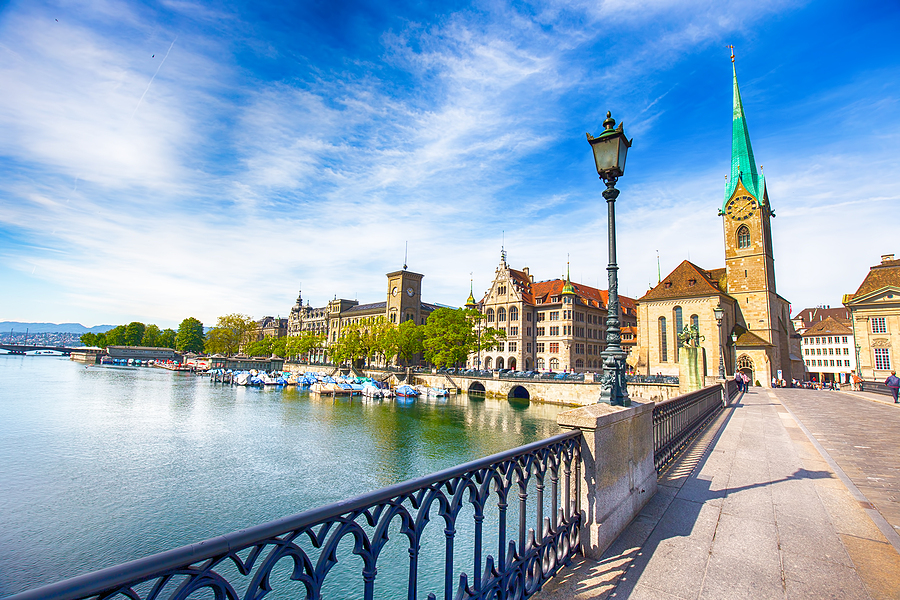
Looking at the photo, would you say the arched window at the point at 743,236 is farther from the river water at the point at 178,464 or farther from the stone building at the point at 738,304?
the river water at the point at 178,464

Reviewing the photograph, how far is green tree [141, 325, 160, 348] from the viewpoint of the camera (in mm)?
153250

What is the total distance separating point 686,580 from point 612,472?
1.14 metres

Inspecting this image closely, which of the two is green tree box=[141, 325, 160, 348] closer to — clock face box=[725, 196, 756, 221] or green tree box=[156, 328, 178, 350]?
green tree box=[156, 328, 178, 350]

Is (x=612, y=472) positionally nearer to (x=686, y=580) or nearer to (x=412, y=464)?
(x=686, y=580)

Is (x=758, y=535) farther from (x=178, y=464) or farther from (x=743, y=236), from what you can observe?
(x=743, y=236)

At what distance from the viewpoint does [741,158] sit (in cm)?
5972

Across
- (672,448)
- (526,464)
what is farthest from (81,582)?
(672,448)

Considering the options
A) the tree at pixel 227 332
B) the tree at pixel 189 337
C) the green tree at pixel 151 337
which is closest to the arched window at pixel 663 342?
the tree at pixel 227 332

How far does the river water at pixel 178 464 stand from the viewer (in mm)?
11922

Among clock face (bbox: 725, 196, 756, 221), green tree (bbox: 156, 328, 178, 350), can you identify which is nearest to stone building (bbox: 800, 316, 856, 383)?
clock face (bbox: 725, 196, 756, 221)

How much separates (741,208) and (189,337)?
148 meters

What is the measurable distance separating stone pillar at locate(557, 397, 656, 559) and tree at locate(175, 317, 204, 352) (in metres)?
158

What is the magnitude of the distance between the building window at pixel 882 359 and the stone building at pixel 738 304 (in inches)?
322

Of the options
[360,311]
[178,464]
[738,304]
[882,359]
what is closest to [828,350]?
[882,359]
